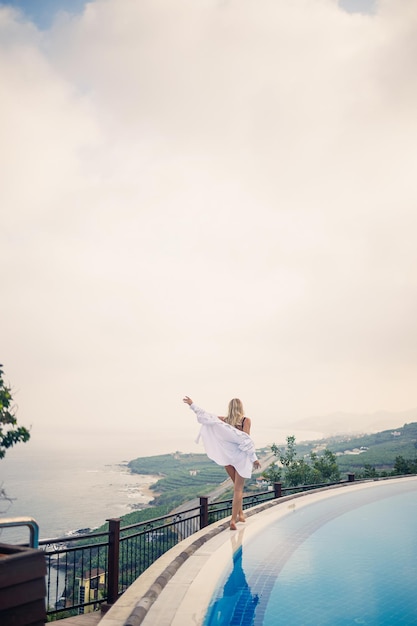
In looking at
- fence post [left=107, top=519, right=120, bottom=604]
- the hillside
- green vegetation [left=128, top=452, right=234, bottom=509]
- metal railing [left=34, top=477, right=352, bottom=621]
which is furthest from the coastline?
fence post [left=107, top=519, right=120, bottom=604]

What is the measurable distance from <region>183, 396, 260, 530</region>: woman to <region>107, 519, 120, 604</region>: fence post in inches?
81.8

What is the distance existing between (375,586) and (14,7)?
1978 centimetres

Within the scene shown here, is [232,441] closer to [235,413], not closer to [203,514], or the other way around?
[235,413]

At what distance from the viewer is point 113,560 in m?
6.04

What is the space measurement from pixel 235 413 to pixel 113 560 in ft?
9.68

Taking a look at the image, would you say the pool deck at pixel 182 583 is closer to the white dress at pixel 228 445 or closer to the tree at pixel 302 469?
the white dress at pixel 228 445

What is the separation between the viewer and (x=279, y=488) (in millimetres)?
12078

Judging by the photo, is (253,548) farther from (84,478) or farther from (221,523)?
(84,478)


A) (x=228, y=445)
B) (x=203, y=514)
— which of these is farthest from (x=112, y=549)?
(x=203, y=514)

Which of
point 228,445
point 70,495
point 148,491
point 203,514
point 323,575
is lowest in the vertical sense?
point 70,495

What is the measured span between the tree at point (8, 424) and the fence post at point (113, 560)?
4.06 metres

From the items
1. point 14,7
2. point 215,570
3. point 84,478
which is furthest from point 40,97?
point 84,478

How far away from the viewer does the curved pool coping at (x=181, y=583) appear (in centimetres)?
416

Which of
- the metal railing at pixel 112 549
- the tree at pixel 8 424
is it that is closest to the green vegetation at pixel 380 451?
the metal railing at pixel 112 549
